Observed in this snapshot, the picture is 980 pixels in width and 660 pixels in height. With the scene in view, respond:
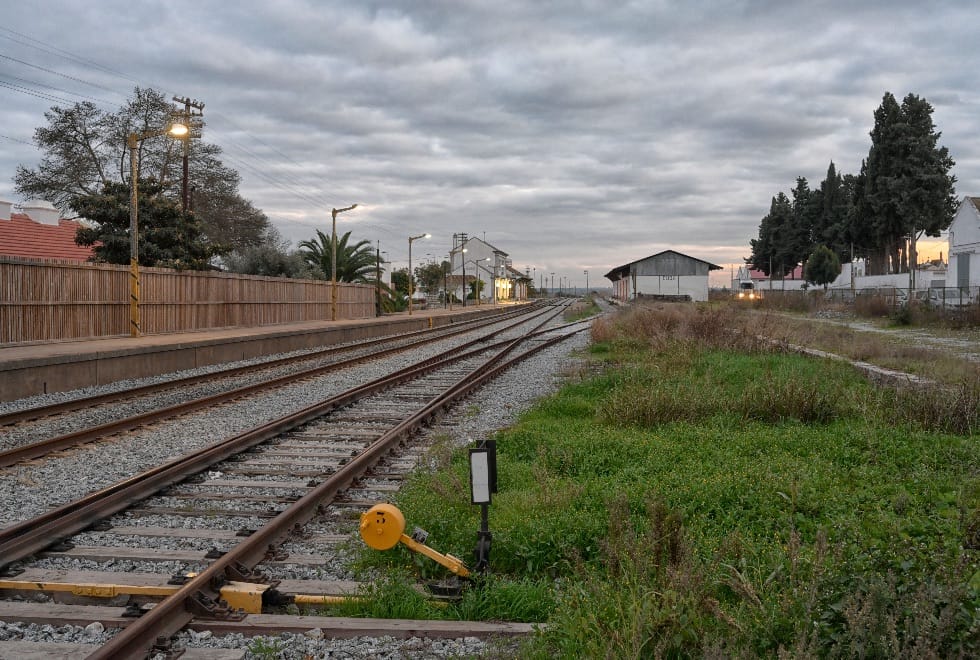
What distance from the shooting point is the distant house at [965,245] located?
5047 cm

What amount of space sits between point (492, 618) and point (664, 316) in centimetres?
2258

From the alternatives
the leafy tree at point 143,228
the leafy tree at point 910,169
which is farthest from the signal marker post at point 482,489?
the leafy tree at point 910,169

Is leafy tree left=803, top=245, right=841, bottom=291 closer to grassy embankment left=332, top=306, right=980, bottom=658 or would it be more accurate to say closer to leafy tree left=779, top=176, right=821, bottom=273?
leafy tree left=779, top=176, right=821, bottom=273

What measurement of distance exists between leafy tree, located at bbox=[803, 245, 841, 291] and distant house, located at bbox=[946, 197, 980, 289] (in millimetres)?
18615

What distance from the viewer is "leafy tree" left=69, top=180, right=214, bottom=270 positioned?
93.2 feet

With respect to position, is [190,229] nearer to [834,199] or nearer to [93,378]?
[93,378]

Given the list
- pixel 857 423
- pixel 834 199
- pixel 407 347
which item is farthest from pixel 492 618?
pixel 834 199

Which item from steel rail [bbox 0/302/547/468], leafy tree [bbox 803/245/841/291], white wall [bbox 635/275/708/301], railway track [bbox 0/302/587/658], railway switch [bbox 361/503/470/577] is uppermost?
leafy tree [bbox 803/245/841/291]

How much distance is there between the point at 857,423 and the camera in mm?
9430

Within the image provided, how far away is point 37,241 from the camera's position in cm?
3444

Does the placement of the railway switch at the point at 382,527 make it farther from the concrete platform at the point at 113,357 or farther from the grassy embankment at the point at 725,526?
the concrete platform at the point at 113,357

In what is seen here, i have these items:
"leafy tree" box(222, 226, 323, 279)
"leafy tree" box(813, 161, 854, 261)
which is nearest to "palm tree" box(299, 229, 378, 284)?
"leafy tree" box(222, 226, 323, 279)

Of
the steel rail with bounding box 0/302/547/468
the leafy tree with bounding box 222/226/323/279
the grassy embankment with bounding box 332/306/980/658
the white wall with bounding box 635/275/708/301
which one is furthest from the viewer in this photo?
the white wall with bounding box 635/275/708/301

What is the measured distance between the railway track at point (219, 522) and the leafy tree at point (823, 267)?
A: 7218 cm
